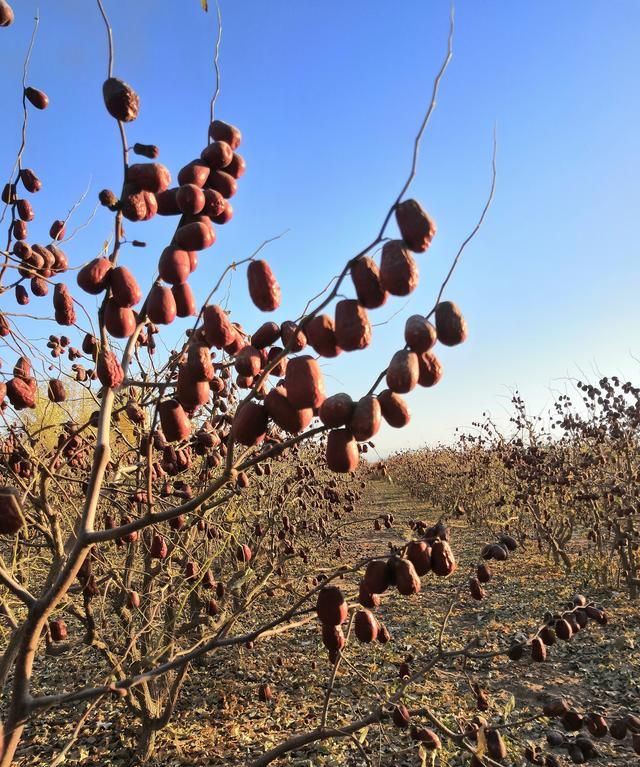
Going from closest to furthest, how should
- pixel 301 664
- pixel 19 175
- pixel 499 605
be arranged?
pixel 19 175, pixel 301 664, pixel 499 605

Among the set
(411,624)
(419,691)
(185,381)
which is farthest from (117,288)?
(411,624)

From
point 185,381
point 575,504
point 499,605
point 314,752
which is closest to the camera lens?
point 185,381

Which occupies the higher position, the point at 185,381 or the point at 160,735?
the point at 185,381

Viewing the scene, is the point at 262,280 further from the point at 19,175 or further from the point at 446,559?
the point at 19,175

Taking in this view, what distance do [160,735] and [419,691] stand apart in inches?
88.5

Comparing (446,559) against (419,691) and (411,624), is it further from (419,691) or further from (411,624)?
(411,624)

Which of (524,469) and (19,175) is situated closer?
(19,175)

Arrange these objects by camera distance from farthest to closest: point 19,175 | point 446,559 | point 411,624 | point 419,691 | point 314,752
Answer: point 411,624 → point 419,691 → point 314,752 → point 19,175 → point 446,559

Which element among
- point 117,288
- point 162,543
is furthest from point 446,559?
point 162,543

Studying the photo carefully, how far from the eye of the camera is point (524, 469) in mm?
9266

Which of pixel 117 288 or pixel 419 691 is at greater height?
pixel 117 288

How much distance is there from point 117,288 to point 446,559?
114cm

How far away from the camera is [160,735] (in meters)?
4.06

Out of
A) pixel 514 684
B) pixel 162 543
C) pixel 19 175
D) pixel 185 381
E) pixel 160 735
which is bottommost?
pixel 514 684
